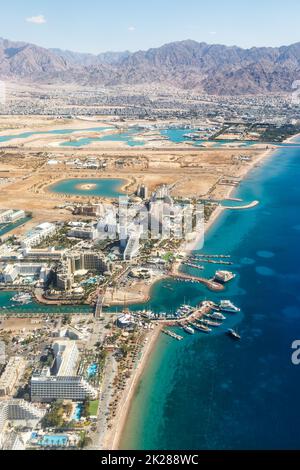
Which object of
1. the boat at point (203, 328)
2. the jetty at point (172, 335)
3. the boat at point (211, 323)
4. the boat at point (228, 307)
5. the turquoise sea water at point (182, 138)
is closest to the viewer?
the jetty at point (172, 335)

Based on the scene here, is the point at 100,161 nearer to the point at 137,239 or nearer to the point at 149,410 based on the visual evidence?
the point at 137,239

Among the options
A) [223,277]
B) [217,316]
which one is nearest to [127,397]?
[217,316]

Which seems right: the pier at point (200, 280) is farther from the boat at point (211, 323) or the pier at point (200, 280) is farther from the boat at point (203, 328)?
the boat at point (203, 328)

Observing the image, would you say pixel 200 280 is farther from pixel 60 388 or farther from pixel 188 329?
pixel 60 388

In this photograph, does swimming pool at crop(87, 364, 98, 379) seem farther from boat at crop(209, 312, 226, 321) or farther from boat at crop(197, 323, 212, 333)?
boat at crop(209, 312, 226, 321)

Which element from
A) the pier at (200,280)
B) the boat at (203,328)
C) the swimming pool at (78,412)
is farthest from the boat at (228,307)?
the swimming pool at (78,412)
